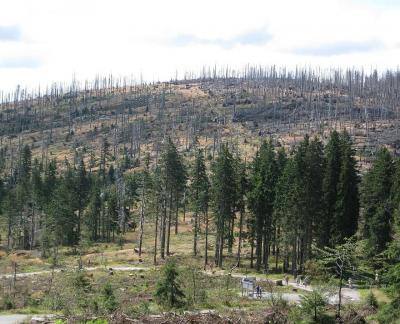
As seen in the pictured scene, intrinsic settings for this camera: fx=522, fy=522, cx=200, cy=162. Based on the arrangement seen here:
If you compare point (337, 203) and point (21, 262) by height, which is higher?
point (337, 203)

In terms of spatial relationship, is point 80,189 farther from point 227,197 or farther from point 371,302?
point 371,302

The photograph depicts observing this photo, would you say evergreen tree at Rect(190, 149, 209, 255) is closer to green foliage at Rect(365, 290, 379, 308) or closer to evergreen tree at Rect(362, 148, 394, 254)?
evergreen tree at Rect(362, 148, 394, 254)

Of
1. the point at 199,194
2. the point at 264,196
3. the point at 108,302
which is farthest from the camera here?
the point at 199,194

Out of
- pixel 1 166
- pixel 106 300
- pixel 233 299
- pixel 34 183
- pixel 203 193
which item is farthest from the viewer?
pixel 1 166

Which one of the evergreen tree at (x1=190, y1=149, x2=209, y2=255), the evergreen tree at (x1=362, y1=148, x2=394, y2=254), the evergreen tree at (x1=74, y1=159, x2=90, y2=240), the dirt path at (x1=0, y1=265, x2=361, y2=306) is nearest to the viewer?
the dirt path at (x1=0, y1=265, x2=361, y2=306)

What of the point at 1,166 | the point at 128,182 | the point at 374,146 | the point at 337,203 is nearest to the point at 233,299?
the point at 337,203

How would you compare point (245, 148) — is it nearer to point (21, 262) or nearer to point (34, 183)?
point (34, 183)

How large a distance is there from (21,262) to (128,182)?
113 ft

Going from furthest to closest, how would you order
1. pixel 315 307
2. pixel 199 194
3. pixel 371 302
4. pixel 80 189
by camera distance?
pixel 80 189, pixel 199 194, pixel 371 302, pixel 315 307

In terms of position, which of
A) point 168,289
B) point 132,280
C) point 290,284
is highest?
point 168,289

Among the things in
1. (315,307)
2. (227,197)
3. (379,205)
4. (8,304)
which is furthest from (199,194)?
(315,307)

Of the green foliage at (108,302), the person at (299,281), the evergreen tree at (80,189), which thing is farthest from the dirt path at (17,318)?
the evergreen tree at (80,189)

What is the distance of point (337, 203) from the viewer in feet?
151

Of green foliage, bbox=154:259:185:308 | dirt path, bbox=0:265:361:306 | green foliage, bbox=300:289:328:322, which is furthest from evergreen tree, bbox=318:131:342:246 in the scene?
green foliage, bbox=300:289:328:322
